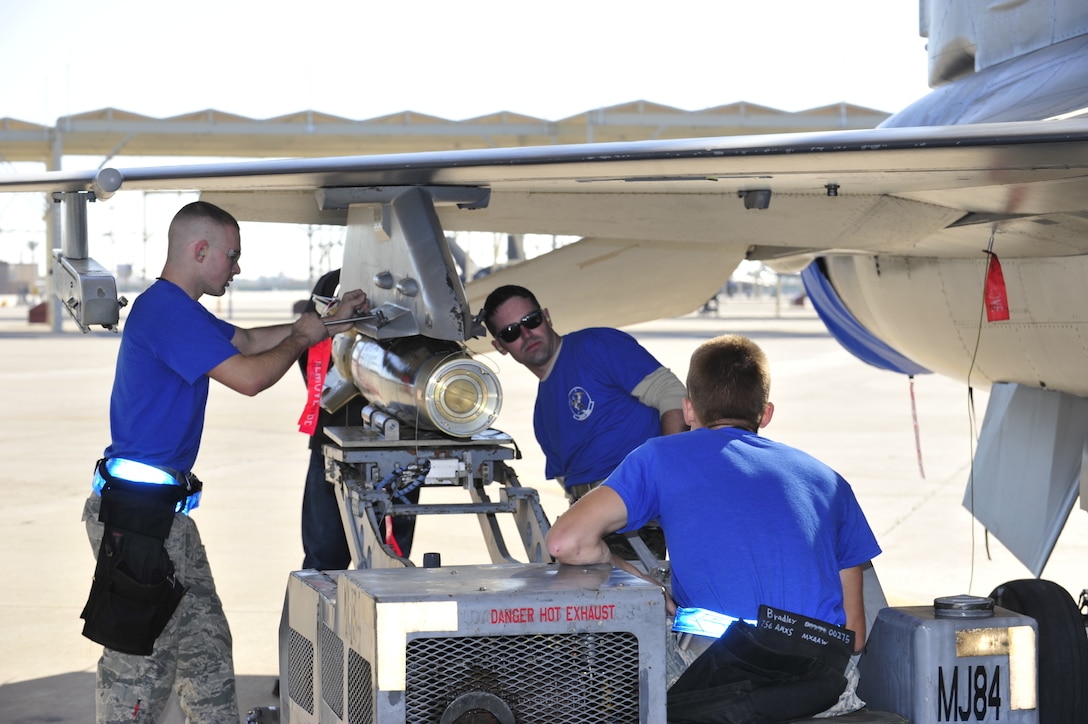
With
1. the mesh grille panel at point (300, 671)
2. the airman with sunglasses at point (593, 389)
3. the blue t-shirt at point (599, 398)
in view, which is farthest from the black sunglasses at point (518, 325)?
the mesh grille panel at point (300, 671)

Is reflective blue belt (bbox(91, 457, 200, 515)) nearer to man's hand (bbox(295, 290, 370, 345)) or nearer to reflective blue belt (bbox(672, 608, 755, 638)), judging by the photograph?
man's hand (bbox(295, 290, 370, 345))

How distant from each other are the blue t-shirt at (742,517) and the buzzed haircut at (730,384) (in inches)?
3.2

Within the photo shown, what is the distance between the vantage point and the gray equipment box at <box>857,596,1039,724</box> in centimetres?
318

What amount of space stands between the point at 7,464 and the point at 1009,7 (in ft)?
30.4

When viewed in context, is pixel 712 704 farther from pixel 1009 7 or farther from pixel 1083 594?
pixel 1009 7

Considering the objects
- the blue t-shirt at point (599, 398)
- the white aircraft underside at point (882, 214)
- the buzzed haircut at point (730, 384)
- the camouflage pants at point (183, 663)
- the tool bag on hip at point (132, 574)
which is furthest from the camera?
the blue t-shirt at point (599, 398)

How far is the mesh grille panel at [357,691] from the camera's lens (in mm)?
2834

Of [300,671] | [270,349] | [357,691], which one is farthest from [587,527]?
[270,349]

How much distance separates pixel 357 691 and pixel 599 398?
215 cm

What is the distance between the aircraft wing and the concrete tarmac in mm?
1620

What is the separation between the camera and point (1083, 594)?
211 inches

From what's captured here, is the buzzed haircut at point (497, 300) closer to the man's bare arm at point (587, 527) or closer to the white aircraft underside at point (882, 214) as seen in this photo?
the white aircraft underside at point (882, 214)

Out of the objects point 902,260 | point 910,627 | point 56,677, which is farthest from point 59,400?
point 910,627

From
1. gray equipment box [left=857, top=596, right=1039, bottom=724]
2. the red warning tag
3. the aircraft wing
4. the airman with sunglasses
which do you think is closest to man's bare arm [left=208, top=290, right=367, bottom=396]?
the aircraft wing
